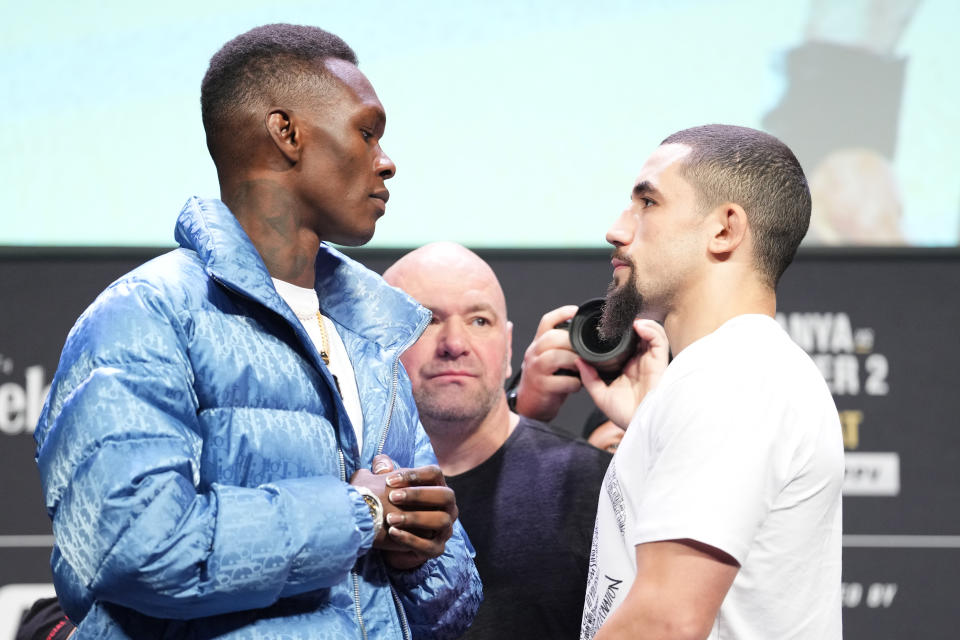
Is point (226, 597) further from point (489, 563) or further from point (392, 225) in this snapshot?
point (392, 225)

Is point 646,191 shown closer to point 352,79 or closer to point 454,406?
point 352,79

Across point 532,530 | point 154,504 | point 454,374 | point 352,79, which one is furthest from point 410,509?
point 454,374

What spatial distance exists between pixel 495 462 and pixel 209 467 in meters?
0.92

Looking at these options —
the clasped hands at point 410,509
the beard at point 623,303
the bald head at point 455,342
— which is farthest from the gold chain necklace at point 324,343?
the bald head at point 455,342

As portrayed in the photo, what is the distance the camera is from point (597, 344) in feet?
6.23

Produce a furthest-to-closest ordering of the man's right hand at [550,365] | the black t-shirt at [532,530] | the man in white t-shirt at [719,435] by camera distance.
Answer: the man's right hand at [550,365], the black t-shirt at [532,530], the man in white t-shirt at [719,435]

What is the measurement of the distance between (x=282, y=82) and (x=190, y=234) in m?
0.20

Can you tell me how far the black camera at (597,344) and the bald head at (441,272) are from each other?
0.20 meters

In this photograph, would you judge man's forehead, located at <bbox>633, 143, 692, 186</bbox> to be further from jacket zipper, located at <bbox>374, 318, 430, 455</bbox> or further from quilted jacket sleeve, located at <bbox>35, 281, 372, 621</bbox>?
quilted jacket sleeve, located at <bbox>35, 281, 372, 621</bbox>

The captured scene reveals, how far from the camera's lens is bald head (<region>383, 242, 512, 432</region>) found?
6.26 ft

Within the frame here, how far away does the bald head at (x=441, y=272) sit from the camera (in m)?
2.01

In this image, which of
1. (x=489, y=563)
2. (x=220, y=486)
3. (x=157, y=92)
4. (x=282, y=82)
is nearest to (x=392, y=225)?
(x=157, y=92)

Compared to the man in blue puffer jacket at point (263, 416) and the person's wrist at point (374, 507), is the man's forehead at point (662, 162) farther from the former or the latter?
the person's wrist at point (374, 507)

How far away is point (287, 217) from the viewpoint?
3.90 feet
